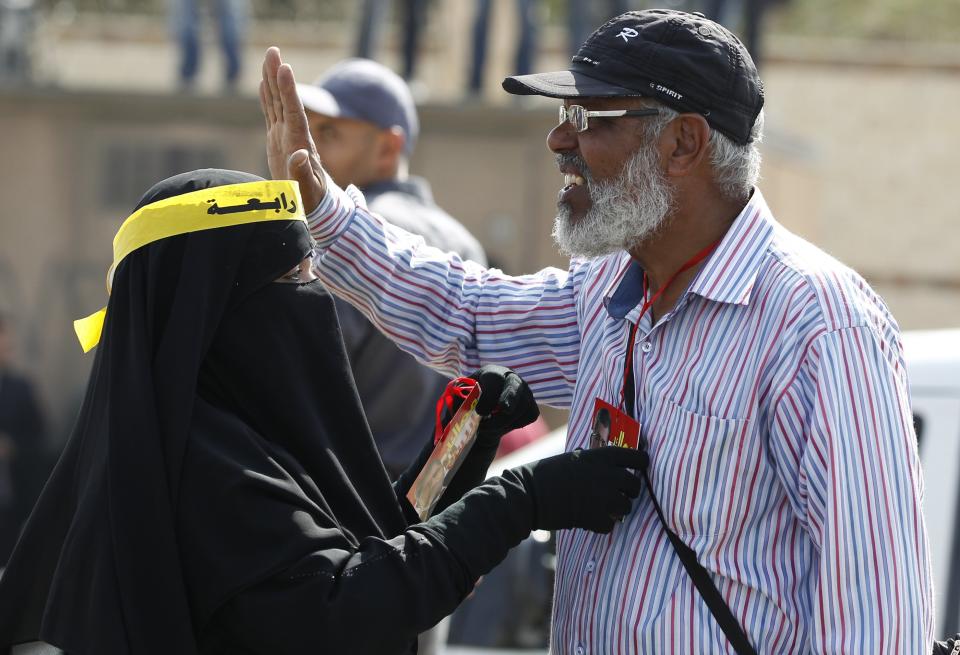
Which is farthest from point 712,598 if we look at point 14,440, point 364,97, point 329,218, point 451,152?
point 14,440

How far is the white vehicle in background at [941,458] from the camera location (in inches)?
143

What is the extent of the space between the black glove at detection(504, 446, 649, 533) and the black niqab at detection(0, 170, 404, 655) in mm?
287

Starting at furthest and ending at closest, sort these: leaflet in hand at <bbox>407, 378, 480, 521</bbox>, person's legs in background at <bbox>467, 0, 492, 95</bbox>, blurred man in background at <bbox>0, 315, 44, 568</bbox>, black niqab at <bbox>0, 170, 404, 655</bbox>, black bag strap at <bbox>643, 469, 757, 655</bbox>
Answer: person's legs in background at <bbox>467, 0, 492, 95</bbox>, blurred man in background at <bbox>0, 315, 44, 568</bbox>, leaflet in hand at <bbox>407, 378, 480, 521</bbox>, black bag strap at <bbox>643, 469, 757, 655</bbox>, black niqab at <bbox>0, 170, 404, 655</bbox>

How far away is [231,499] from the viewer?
193 centimetres

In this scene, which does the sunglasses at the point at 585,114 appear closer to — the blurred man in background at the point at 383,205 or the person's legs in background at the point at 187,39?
the blurred man in background at the point at 383,205

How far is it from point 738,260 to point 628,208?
22 centimetres

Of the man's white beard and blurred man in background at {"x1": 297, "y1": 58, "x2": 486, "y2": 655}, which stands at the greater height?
the man's white beard

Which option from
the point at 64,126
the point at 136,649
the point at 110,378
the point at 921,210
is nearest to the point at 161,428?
the point at 110,378

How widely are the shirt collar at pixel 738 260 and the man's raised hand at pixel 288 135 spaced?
0.63 meters

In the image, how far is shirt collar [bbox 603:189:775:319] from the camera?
213 cm

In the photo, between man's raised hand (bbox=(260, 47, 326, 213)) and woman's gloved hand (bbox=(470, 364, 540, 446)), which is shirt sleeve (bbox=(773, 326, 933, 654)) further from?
man's raised hand (bbox=(260, 47, 326, 213))

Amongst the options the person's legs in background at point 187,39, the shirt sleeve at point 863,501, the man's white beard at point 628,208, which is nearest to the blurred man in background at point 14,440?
the person's legs in background at point 187,39

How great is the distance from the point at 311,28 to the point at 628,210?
1484 cm

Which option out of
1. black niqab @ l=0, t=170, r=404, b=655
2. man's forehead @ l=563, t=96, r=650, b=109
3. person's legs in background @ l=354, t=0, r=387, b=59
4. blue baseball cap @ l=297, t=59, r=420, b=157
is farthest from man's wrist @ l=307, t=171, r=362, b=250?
person's legs in background @ l=354, t=0, r=387, b=59
